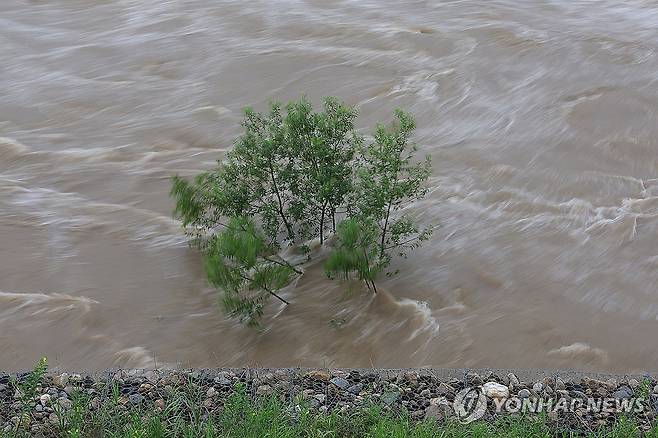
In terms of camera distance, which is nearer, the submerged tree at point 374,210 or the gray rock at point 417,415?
the gray rock at point 417,415

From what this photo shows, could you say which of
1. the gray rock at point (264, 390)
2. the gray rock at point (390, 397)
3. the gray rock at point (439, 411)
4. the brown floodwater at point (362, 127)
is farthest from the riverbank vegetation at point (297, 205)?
the gray rock at point (439, 411)

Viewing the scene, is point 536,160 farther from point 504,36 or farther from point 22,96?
point 22,96

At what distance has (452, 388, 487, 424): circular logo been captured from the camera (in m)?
4.98

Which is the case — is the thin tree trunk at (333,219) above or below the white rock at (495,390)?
above

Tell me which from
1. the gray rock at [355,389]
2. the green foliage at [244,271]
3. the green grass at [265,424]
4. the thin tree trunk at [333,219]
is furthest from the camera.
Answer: the thin tree trunk at [333,219]

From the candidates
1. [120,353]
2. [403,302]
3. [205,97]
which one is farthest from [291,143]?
[205,97]

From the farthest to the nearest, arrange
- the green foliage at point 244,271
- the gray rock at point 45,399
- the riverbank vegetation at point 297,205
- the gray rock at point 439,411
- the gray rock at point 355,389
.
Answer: the riverbank vegetation at point 297,205, the green foliage at point 244,271, the gray rock at point 355,389, the gray rock at point 45,399, the gray rock at point 439,411

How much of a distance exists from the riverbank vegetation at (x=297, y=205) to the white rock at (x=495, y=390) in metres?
1.62

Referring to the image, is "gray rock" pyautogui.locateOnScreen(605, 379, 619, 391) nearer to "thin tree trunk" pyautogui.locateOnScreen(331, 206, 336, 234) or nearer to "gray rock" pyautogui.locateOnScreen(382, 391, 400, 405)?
"gray rock" pyautogui.locateOnScreen(382, 391, 400, 405)

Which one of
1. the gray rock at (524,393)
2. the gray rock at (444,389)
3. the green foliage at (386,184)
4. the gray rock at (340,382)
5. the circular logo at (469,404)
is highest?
the green foliage at (386,184)

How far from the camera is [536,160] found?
8.70 m

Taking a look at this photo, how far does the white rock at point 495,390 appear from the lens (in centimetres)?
514

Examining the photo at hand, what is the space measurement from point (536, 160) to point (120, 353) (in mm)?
4282

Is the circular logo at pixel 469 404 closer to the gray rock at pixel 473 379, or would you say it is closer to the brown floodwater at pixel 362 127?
the gray rock at pixel 473 379
